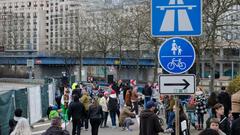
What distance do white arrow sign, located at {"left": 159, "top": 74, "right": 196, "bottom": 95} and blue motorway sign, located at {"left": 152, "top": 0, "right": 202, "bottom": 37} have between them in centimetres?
63

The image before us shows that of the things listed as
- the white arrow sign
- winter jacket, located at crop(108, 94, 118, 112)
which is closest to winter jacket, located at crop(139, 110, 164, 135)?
the white arrow sign

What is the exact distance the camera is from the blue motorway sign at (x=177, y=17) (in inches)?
306

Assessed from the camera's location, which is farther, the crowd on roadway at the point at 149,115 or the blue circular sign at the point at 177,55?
the crowd on roadway at the point at 149,115

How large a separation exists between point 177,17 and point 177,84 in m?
0.98

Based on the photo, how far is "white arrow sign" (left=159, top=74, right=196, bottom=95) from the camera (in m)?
7.86

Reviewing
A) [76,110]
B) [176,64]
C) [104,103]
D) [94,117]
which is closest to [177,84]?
[176,64]

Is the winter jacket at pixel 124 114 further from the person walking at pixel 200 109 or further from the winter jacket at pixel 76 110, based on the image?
the winter jacket at pixel 76 110

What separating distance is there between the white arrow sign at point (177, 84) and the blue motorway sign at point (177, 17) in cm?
63

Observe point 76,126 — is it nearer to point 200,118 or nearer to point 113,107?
point 200,118

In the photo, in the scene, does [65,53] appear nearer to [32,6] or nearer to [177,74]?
[177,74]

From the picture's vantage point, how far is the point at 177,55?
7902mm

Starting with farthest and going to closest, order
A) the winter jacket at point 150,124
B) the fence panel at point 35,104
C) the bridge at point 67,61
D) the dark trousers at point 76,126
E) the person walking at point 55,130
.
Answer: the bridge at point 67,61, the fence panel at point 35,104, the dark trousers at point 76,126, the winter jacket at point 150,124, the person walking at point 55,130

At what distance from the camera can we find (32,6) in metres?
183

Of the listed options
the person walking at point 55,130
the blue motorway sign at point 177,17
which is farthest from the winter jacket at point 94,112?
the blue motorway sign at point 177,17
